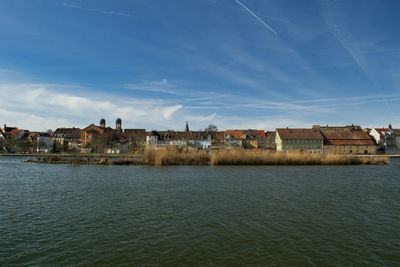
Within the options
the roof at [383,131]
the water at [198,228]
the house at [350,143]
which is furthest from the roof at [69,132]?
the roof at [383,131]

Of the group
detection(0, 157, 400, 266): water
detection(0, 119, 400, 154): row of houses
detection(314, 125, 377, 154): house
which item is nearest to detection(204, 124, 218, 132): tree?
detection(0, 119, 400, 154): row of houses

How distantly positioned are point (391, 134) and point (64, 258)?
360 feet

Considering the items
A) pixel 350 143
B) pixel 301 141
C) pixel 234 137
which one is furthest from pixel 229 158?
pixel 350 143

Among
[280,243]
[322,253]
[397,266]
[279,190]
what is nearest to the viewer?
[397,266]

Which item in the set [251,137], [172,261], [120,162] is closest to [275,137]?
[251,137]

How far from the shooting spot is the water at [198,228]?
7.09 meters

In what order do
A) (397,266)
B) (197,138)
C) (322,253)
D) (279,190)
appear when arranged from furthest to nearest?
(197,138) < (279,190) < (322,253) < (397,266)

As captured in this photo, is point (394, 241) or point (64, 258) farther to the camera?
point (394, 241)

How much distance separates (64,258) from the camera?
695cm

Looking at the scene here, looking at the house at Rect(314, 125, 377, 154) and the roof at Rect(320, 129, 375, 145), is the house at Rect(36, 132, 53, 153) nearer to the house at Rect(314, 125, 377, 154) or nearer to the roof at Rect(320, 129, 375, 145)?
the house at Rect(314, 125, 377, 154)

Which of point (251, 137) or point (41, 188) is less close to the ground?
point (251, 137)

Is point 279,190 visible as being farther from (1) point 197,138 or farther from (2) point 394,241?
(1) point 197,138

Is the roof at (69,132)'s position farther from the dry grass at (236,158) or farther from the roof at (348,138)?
the roof at (348,138)

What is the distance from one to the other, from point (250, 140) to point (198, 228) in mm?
84760
